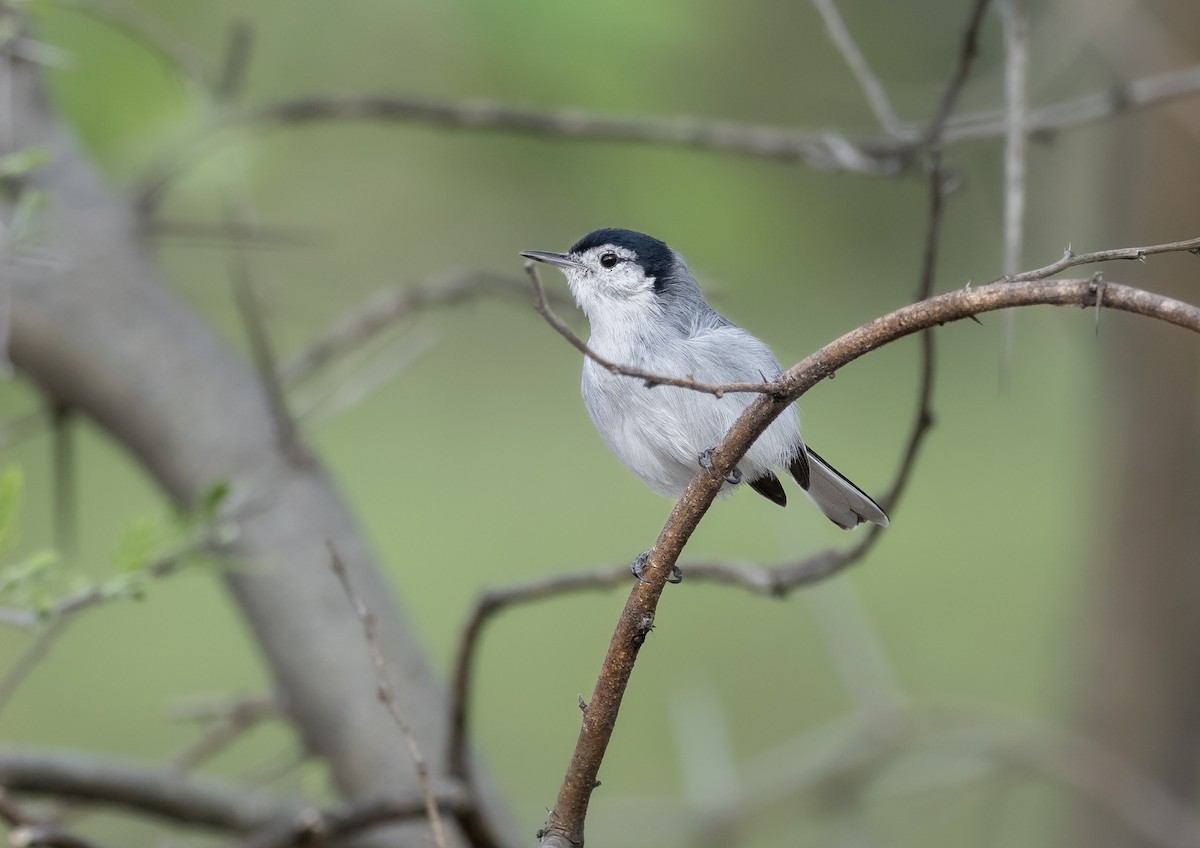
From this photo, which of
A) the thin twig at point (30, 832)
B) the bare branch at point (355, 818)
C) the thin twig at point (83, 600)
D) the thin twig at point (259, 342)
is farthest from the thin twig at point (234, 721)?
Result: the thin twig at point (83, 600)

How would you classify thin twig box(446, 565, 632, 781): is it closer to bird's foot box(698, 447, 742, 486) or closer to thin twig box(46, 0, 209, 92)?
bird's foot box(698, 447, 742, 486)

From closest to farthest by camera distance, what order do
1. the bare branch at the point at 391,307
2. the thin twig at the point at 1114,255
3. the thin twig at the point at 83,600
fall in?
the thin twig at the point at 1114,255 < the thin twig at the point at 83,600 < the bare branch at the point at 391,307

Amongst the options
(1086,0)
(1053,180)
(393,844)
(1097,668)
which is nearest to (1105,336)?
(1053,180)

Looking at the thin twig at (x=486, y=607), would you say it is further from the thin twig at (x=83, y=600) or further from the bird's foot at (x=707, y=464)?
the thin twig at (x=83, y=600)

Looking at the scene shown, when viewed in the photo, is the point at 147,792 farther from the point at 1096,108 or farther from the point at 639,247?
the point at 1096,108

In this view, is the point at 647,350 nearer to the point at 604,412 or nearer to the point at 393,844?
the point at 604,412

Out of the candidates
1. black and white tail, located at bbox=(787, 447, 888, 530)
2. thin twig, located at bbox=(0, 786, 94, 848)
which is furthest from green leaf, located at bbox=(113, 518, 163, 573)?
black and white tail, located at bbox=(787, 447, 888, 530)

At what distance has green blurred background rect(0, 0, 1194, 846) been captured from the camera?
231 centimetres

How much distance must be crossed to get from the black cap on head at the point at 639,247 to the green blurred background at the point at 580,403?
397 millimetres

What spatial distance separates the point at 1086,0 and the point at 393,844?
2151 millimetres

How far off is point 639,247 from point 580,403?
311 cm

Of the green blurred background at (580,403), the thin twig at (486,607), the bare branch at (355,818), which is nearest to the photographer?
the thin twig at (486,607)

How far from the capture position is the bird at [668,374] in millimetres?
1264

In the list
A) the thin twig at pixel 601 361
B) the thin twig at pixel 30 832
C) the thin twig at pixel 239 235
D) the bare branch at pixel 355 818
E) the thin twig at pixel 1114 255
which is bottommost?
the bare branch at pixel 355 818
